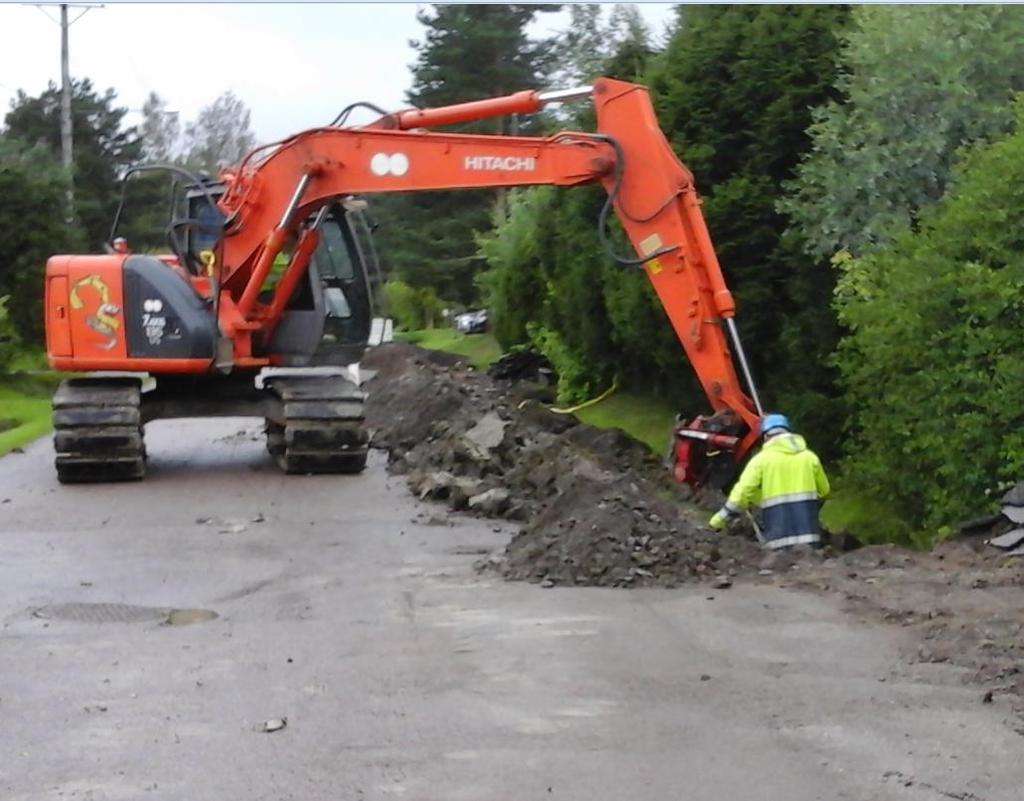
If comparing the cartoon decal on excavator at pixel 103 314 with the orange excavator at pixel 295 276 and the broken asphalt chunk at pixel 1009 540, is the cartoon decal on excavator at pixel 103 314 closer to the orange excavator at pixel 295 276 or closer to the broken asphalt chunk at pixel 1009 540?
the orange excavator at pixel 295 276

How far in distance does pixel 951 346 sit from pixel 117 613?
8.08 metres

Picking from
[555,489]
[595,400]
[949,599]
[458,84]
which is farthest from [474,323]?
[949,599]

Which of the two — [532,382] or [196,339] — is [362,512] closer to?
[196,339]

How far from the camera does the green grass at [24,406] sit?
26.2m

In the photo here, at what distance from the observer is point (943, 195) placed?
17531mm

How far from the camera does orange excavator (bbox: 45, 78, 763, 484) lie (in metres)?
16.3

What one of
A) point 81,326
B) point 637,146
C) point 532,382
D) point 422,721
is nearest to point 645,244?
point 637,146

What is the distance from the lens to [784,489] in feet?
43.2

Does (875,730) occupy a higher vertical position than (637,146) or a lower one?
lower

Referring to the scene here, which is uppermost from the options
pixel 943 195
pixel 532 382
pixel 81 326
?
pixel 943 195

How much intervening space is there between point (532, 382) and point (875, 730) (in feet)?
97.5

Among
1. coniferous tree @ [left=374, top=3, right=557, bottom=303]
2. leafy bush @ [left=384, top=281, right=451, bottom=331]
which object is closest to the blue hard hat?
coniferous tree @ [left=374, top=3, right=557, bottom=303]

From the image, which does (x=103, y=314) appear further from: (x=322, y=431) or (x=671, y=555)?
(x=671, y=555)

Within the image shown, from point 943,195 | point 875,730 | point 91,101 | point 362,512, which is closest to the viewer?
point 875,730
